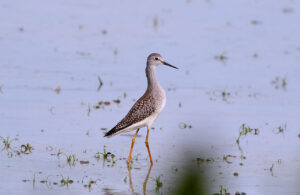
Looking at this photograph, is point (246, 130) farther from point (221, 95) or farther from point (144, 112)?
point (221, 95)

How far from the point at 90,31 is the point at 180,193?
51.8 feet

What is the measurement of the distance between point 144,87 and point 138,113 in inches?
181

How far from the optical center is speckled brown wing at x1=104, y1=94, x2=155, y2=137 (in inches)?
315

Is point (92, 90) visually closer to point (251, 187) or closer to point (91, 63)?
point (91, 63)

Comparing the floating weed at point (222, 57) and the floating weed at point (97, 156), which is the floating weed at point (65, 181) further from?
the floating weed at point (222, 57)

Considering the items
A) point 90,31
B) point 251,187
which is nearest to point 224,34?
point 90,31

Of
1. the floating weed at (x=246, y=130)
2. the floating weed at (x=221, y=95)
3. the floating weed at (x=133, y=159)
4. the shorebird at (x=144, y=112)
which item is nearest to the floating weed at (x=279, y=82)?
the floating weed at (x=221, y=95)

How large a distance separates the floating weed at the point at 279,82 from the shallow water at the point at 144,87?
0.08 ft

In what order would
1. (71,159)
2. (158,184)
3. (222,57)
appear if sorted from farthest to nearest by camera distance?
(222,57)
(71,159)
(158,184)

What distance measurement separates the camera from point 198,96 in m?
12.1

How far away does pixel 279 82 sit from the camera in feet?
43.9

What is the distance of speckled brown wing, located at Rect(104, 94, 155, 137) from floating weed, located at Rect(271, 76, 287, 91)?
528 centimetres

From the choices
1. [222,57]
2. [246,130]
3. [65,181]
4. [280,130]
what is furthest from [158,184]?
[222,57]

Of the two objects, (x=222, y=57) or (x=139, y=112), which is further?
(x=222, y=57)
